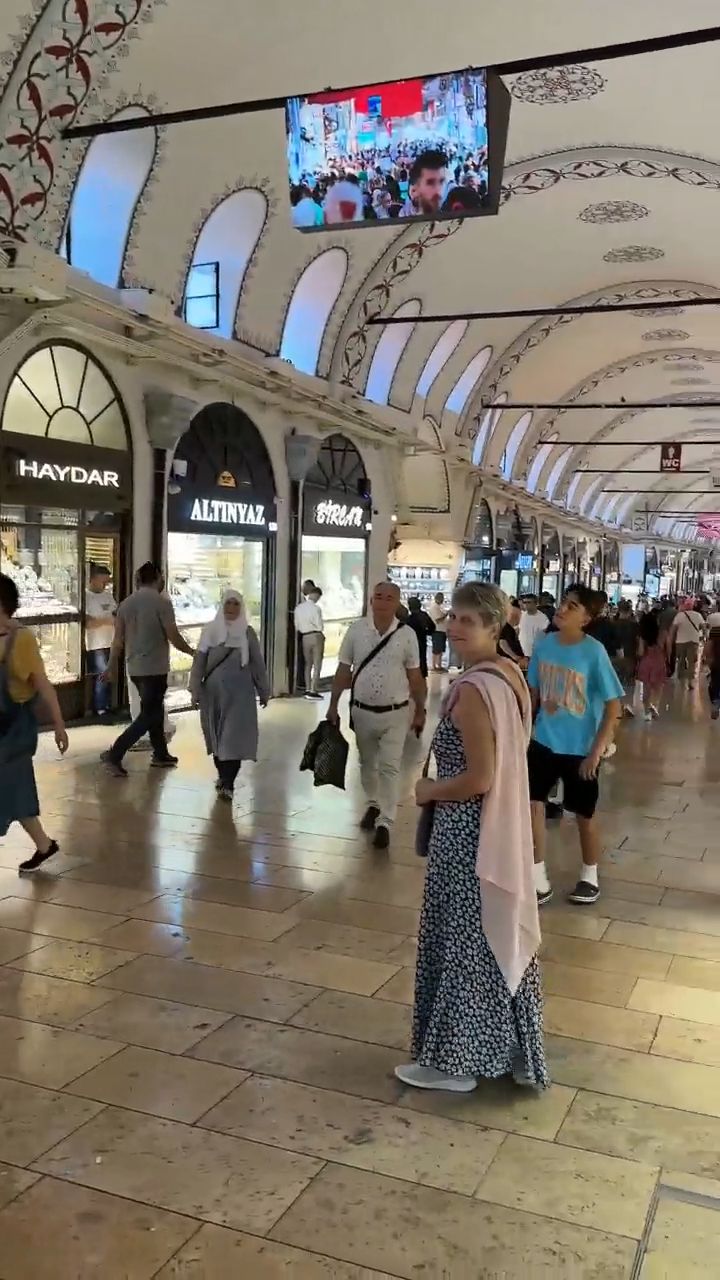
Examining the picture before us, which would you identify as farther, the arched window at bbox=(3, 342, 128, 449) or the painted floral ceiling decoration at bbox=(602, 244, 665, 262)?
the painted floral ceiling decoration at bbox=(602, 244, 665, 262)

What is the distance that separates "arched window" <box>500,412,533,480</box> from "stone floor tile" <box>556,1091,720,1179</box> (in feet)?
72.4

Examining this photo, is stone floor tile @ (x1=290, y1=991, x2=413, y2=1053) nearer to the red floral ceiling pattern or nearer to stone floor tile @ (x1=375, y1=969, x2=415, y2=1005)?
stone floor tile @ (x1=375, y1=969, x2=415, y2=1005)

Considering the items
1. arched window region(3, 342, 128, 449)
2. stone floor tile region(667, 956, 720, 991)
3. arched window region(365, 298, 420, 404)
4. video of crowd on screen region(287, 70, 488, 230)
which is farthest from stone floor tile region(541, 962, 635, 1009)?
arched window region(365, 298, 420, 404)

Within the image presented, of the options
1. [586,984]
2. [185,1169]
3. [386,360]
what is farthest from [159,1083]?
[386,360]

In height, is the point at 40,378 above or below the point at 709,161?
below

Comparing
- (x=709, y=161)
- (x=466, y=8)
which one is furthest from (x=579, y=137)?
(x=466, y=8)

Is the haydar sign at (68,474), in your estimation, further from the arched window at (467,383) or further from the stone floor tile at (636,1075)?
the arched window at (467,383)

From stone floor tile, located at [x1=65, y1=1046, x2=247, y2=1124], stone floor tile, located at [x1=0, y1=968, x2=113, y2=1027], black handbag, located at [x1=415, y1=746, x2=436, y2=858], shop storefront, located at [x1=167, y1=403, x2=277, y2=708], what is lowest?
stone floor tile, located at [x1=65, y1=1046, x2=247, y2=1124]

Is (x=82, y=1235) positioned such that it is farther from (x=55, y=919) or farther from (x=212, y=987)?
(x=55, y=919)

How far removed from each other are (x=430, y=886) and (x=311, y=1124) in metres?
0.77

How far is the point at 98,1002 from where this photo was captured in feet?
13.1

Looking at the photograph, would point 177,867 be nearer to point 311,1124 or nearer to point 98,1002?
point 98,1002

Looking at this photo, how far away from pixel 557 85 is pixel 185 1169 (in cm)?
1043

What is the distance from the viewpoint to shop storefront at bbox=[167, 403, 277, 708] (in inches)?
461
